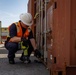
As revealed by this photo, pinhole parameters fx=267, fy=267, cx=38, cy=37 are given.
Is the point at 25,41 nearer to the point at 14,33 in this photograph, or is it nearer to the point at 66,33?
the point at 14,33

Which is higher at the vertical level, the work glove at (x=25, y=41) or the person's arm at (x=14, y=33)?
the person's arm at (x=14, y=33)

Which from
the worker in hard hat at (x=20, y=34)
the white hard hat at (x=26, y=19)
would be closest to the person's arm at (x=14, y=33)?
the worker in hard hat at (x=20, y=34)

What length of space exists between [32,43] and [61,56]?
8.17 feet

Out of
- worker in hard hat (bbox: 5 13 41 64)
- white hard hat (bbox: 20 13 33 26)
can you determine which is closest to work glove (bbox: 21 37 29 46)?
worker in hard hat (bbox: 5 13 41 64)

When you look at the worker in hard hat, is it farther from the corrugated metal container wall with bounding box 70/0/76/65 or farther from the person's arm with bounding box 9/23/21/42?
the corrugated metal container wall with bounding box 70/0/76/65

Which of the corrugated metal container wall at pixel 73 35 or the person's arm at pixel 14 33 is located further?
the person's arm at pixel 14 33

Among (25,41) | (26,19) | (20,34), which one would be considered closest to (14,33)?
(20,34)

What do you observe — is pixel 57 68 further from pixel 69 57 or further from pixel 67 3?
pixel 67 3

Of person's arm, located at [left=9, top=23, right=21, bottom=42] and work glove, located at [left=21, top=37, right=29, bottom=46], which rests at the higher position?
person's arm, located at [left=9, top=23, right=21, bottom=42]

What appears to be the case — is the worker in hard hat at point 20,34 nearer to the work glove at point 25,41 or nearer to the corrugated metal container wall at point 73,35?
the work glove at point 25,41

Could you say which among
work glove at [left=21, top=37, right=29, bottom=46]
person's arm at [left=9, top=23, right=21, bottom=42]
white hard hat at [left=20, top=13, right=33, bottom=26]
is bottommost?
work glove at [left=21, top=37, right=29, bottom=46]

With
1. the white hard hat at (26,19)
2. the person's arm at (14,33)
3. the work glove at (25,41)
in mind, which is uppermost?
the white hard hat at (26,19)

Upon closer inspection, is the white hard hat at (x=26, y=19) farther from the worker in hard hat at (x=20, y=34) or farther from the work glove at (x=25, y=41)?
the work glove at (x=25, y=41)

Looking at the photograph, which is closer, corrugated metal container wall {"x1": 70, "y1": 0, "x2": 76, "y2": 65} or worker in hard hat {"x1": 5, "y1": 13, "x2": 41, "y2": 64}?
corrugated metal container wall {"x1": 70, "y1": 0, "x2": 76, "y2": 65}
